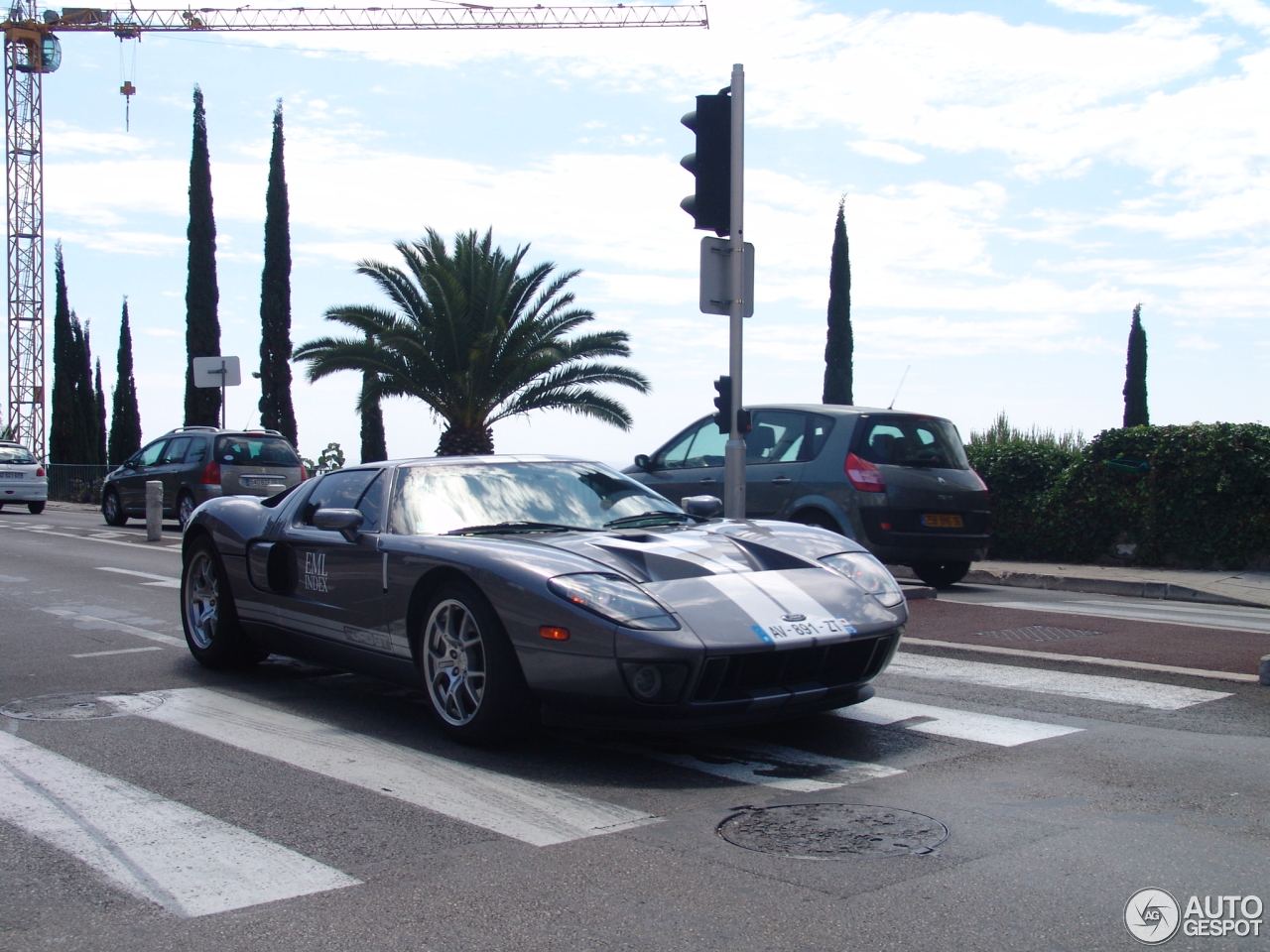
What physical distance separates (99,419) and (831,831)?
59.1 meters

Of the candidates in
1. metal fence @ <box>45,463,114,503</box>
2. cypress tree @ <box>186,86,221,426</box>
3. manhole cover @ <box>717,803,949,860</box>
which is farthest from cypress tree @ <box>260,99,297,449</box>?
manhole cover @ <box>717,803,949,860</box>

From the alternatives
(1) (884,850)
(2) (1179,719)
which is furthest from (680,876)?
(2) (1179,719)

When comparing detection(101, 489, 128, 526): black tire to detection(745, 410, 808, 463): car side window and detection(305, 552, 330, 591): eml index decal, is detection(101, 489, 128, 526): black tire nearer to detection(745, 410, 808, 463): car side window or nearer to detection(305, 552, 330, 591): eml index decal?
detection(745, 410, 808, 463): car side window

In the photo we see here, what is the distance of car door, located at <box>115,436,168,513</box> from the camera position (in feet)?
68.5

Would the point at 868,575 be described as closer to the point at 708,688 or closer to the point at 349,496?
the point at 708,688

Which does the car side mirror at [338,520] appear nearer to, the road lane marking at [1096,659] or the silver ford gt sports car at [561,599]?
the silver ford gt sports car at [561,599]

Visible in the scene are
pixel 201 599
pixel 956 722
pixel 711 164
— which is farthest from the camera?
pixel 711 164

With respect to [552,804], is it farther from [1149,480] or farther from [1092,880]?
[1149,480]

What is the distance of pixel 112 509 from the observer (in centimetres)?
2200

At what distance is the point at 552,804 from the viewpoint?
13.9 ft

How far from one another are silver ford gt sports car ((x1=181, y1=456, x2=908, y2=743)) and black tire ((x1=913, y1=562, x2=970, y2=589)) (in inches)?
234

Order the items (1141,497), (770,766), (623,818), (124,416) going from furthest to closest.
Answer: (124,416)
(1141,497)
(770,766)
(623,818)

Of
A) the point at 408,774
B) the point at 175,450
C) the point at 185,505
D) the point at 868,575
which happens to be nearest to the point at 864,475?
the point at 868,575

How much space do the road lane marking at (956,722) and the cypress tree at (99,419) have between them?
53595mm
